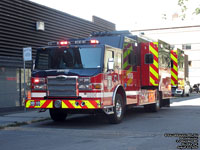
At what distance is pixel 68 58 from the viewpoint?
1198cm

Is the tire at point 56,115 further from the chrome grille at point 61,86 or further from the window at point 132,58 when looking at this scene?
the window at point 132,58

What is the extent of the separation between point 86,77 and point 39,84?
1706 mm

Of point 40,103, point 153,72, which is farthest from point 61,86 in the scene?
point 153,72

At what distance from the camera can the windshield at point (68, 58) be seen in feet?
38.2

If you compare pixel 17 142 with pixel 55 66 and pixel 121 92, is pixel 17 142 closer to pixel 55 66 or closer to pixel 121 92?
pixel 55 66

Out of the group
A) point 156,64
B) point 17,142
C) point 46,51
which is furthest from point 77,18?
point 17,142

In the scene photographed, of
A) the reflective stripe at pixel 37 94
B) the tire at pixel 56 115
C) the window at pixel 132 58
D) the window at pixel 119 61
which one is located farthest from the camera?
the window at pixel 132 58

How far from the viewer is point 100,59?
1161 cm


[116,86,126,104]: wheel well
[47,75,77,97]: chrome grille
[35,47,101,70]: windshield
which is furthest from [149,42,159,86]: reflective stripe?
[47,75,77,97]: chrome grille

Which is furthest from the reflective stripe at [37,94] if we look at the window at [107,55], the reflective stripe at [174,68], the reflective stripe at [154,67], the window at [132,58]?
the reflective stripe at [174,68]

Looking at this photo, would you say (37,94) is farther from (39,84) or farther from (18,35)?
(18,35)

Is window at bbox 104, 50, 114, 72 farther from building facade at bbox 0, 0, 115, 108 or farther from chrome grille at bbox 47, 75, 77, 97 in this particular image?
building facade at bbox 0, 0, 115, 108

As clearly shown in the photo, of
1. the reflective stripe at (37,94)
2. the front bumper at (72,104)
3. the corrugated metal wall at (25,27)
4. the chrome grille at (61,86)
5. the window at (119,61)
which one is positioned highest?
the corrugated metal wall at (25,27)

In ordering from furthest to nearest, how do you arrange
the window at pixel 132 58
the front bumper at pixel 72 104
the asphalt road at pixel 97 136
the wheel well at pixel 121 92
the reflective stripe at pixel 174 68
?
the reflective stripe at pixel 174 68, the window at pixel 132 58, the wheel well at pixel 121 92, the front bumper at pixel 72 104, the asphalt road at pixel 97 136
